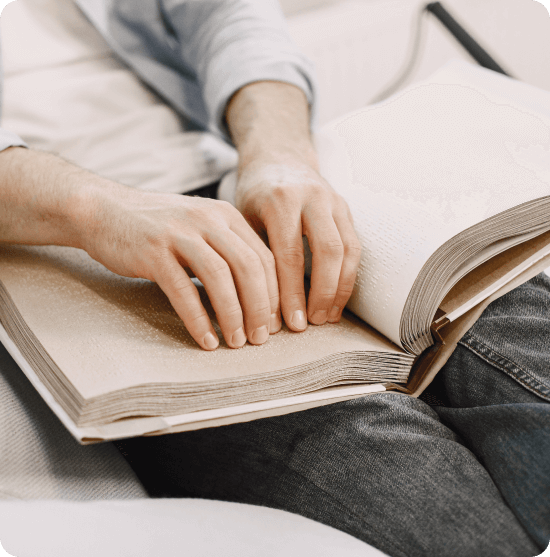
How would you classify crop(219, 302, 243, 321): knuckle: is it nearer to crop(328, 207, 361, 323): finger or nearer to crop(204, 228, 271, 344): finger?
crop(204, 228, 271, 344): finger

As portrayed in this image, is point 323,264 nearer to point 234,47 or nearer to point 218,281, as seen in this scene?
point 218,281

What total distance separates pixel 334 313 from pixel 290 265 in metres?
0.08

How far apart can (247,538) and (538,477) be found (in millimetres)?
277

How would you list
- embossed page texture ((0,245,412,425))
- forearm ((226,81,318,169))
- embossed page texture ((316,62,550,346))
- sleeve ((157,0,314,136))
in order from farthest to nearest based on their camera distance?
sleeve ((157,0,314,136)), forearm ((226,81,318,169)), embossed page texture ((316,62,550,346)), embossed page texture ((0,245,412,425))

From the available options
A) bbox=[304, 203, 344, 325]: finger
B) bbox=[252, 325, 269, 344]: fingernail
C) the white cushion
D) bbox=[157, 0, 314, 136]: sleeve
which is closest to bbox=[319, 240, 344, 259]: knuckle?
bbox=[304, 203, 344, 325]: finger

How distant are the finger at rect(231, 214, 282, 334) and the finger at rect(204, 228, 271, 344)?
0.7 inches

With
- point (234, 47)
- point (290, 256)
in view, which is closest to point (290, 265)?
point (290, 256)

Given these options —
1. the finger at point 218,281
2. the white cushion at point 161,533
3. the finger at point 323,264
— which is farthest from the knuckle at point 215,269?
the white cushion at point 161,533

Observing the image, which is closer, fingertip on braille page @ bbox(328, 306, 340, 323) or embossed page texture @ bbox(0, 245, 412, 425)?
embossed page texture @ bbox(0, 245, 412, 425)

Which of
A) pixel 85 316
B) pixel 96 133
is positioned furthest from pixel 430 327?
pixel 96 133

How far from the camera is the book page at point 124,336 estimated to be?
420 millimetres

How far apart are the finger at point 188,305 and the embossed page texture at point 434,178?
19 cm

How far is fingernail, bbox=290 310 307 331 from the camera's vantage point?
526 millimetres

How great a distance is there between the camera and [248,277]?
0.49m
